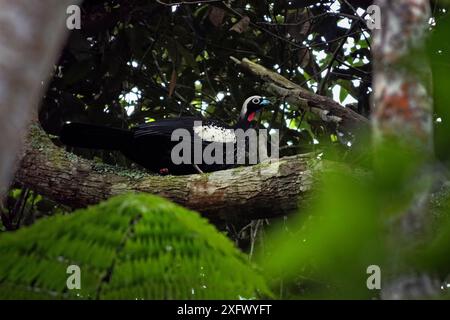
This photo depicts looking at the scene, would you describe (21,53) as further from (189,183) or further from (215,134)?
(215,134)

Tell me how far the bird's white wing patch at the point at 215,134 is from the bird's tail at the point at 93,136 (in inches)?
23.5

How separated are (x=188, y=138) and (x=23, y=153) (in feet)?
5.51

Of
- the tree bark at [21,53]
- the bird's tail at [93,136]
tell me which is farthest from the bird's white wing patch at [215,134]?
the tree bark at [21,53]

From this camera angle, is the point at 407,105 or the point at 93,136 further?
the point at 93,136

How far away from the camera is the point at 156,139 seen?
17.7ft

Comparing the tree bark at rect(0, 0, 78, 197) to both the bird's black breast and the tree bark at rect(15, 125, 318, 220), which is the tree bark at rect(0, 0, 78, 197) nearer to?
the tree bark at rect(15, 125, 318, 220)

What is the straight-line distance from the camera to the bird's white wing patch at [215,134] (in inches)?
214

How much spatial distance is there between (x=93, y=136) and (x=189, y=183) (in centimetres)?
139

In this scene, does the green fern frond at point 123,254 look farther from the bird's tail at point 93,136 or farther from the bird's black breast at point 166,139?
the bird's black breast at point 166,139

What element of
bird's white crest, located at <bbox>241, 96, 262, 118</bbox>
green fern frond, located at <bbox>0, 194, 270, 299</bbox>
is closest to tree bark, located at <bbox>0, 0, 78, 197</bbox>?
green fern frond, located at <bbox>0, 194, 270, 299</bbox>

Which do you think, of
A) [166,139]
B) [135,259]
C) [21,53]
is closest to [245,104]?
[166,139]

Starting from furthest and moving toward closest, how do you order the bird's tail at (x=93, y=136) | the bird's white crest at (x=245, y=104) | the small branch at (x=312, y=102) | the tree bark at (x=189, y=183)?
the bird's white crest at (x=245, y=104), the bird's tail at (x=93, y=136), the small branch at (x=312, y=102), the tree bark at (x=189, y=183)
